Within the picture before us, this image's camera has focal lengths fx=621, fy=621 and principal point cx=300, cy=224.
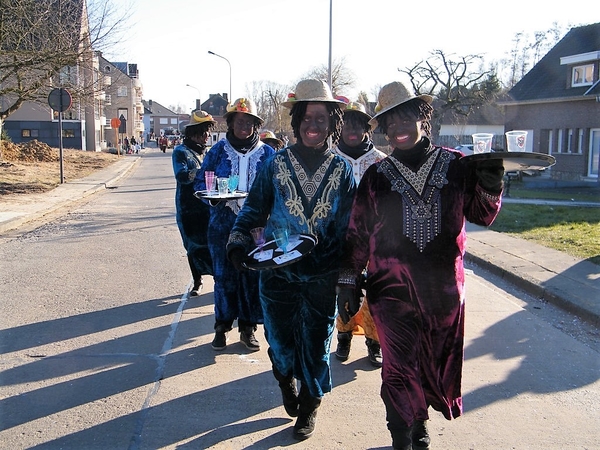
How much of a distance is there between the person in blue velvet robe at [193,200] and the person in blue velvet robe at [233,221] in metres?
1.24

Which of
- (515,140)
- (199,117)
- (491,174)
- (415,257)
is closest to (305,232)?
(415,257)

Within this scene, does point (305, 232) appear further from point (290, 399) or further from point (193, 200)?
point (193, 200)

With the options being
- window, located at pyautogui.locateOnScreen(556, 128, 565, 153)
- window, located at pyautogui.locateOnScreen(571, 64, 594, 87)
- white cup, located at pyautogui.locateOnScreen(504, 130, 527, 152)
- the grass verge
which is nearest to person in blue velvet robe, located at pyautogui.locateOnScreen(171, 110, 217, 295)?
white cup, located at pyautogui.locateOnScreen(504, 130, 527, 152)

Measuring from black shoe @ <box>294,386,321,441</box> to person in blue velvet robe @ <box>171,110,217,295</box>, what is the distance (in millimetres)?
3047

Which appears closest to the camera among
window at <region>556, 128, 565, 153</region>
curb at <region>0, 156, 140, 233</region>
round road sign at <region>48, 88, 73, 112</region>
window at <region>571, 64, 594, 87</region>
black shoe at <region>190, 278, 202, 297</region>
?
black shoe at <region>190, 278, 202, 297</region>

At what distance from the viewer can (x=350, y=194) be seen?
148 inches

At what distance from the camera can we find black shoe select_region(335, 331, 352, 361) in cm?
519

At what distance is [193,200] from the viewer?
6.71m

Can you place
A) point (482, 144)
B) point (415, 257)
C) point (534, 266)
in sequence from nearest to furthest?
point (415, 257), point (482, 144), point (534, 266)

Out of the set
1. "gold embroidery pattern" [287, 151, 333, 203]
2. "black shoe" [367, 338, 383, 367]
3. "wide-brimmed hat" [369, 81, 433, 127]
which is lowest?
"black shoe" [367, 338, 383, 367]

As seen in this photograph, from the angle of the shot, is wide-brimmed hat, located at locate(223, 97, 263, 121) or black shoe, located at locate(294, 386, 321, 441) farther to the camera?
wide-brimmed hat, located at locate(223, 97, 263, 121)

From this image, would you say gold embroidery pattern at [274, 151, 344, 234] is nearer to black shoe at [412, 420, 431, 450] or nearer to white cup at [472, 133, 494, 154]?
white cup at [472, 133, 494, 154]

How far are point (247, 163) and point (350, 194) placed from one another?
5.83ft

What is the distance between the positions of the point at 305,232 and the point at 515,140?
4.25 ft
